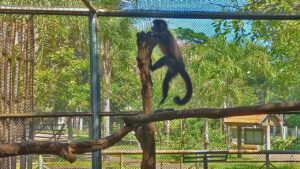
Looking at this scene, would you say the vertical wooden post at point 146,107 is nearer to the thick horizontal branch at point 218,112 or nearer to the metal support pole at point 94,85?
the thick horizontal branch at point 218,112

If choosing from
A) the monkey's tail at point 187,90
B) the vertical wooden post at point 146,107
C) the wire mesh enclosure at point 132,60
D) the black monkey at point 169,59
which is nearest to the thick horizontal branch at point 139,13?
the wire mesh enclosure at point 132,60

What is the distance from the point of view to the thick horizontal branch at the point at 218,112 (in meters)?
1.84

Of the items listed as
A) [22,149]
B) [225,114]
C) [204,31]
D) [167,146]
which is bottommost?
[167,146]

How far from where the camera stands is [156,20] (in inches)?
136

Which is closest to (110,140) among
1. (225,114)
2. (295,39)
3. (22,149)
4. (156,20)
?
(22,149)

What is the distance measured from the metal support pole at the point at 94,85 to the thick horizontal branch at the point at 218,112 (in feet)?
3.50

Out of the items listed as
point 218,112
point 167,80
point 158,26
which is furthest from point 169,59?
point 218,112

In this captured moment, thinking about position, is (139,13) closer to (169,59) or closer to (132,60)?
(169,59)

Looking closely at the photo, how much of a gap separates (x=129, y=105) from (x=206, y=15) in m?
8.24

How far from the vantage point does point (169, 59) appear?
4.05 meters

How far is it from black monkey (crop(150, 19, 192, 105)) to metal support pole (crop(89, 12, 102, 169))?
1.77ft

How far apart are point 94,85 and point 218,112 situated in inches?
52.7

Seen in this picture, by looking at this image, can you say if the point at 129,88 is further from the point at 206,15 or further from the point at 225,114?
the point at 225,114

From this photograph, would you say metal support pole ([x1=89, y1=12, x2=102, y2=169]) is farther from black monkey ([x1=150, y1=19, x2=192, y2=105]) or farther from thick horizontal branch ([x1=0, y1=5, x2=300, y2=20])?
black monkey ([x1=150, y1=19, x2=192, y2=105])
